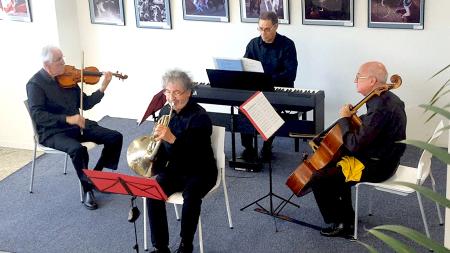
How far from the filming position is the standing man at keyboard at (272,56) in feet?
18.4

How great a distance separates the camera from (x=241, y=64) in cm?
523

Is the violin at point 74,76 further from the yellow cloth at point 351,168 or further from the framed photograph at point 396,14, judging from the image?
the framed photograph at point 396,14

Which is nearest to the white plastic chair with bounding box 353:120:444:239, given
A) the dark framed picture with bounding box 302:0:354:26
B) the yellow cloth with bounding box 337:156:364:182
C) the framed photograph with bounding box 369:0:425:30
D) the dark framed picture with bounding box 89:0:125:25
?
the yellow cloth with bounding box 337:156:364:182

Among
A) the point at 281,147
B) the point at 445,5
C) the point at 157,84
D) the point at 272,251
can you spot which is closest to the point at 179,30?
the point at 157,84

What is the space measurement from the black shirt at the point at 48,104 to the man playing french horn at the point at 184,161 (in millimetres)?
1255

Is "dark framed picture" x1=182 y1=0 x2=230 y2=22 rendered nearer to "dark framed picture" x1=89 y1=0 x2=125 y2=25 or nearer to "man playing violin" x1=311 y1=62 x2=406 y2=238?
"dark framed picture" x1=89 y1=0 x2=125 y2=25

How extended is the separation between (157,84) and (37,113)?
2028 mm

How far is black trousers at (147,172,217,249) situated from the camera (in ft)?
13.1

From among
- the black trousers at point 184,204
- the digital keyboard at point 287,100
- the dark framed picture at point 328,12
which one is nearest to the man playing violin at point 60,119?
the digital keyboard at point 287,100

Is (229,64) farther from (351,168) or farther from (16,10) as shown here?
(16,10)

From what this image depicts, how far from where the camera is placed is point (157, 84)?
681cm

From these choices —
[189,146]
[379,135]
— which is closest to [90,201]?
[189,146]

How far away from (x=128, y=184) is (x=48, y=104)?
1686mm

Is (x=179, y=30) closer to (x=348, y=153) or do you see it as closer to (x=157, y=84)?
(x=157, y=84)
